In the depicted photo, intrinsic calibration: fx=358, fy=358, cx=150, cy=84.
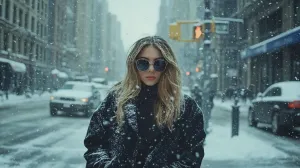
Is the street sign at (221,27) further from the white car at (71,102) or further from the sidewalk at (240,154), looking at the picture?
the white car at (71,102)

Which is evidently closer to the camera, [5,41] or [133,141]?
[133,141]

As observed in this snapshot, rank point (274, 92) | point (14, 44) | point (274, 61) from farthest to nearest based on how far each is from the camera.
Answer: point (14, 44) < point (274, 61) < point (274, 92)

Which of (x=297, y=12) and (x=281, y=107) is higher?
(x=297, y=12)

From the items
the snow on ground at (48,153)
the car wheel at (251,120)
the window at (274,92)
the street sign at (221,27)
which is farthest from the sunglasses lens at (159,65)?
the car wheel at (251,120)

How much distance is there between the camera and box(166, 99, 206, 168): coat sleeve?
2141 millimetres

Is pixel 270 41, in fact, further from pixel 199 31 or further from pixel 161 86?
pixel 161 86

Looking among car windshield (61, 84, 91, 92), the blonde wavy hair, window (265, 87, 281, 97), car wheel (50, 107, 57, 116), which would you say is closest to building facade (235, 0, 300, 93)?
window (265, 87, 281, 97)

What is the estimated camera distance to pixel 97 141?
221 cm

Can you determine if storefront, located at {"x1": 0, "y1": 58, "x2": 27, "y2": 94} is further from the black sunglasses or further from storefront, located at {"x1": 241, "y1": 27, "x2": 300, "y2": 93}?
the black sunglasses

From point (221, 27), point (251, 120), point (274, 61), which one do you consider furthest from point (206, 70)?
point (274, 61)

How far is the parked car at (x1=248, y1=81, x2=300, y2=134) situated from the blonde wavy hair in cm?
950

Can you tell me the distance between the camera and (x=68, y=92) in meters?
16.8

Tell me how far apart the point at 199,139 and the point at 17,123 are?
11741 mm

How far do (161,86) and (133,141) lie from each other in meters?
0.40
